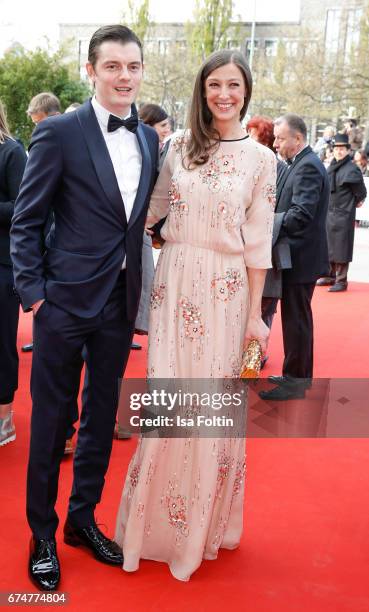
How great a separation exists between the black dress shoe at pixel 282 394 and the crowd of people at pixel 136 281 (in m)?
1.85

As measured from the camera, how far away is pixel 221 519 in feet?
8.76

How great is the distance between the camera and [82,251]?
235 cm

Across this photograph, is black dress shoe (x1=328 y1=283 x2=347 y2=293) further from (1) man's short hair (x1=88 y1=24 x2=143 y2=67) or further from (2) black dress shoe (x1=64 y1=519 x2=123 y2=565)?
(1) man's short hair (x1=88 y1=24 x2=143 y2=67)

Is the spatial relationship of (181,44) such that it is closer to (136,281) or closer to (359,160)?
(359,160)

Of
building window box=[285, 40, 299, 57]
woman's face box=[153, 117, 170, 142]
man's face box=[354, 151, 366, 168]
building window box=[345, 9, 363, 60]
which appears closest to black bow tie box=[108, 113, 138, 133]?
woman's face box=[153, 117, 170, 142]

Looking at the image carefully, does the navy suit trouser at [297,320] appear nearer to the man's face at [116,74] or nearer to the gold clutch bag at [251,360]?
the gold clutch bag at [251,360]

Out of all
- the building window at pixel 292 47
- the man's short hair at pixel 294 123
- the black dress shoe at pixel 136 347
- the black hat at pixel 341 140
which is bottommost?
the black dress shoe at pixel 136 347

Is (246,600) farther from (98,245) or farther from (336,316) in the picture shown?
(336,316)

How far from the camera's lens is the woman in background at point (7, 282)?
330 centimetres

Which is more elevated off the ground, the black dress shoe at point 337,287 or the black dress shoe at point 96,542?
the black dress shoe at point 337,287

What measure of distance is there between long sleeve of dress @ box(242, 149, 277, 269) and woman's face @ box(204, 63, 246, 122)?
198mm

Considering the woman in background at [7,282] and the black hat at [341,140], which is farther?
the black hat at [341,140]

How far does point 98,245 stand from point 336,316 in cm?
495

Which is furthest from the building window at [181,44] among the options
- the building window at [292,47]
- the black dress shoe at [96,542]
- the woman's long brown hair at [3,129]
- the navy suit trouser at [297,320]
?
the black dress shoe at [96,542]
